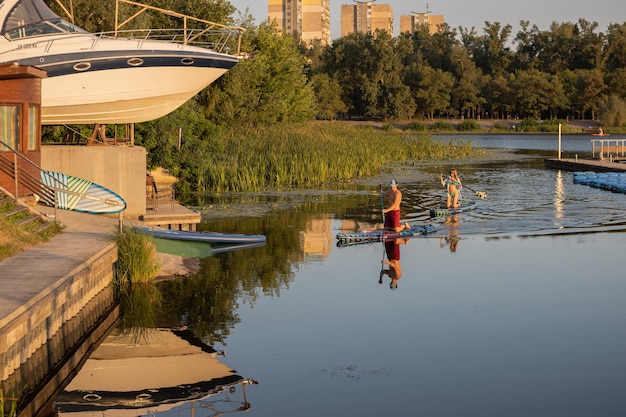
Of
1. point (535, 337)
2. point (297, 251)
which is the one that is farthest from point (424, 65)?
point (535, 337)

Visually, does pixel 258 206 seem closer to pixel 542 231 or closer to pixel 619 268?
pixel 542 231

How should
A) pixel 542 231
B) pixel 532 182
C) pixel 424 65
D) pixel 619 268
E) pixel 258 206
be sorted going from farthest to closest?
pixel 424 65 → pixel 532 182 → pixel 258 206 → pixel 542 231 → pixel 619 268

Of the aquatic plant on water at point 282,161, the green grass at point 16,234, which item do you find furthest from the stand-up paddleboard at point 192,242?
the aquatic plant on water at point 282,161

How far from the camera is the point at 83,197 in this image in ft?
76.3

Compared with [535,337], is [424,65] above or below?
above

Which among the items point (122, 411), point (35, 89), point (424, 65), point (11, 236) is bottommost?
point (122, 411)

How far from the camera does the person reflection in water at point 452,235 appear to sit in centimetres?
2489

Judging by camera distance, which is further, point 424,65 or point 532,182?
point 424,65

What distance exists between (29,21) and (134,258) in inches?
352

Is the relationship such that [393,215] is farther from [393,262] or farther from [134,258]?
[134,258]

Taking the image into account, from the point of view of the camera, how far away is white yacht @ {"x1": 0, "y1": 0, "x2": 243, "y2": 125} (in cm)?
2523

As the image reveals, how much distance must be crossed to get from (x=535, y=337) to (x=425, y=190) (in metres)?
23.9

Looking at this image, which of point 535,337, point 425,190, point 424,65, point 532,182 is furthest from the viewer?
point 424,65

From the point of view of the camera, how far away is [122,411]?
12039 millimetres
